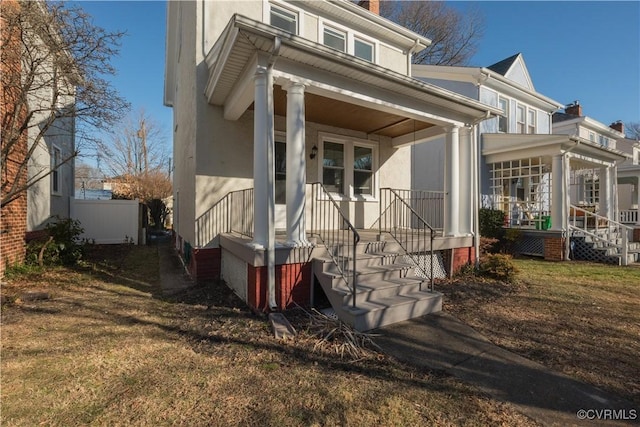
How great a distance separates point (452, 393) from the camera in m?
2.68

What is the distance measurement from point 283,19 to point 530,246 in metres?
9.98

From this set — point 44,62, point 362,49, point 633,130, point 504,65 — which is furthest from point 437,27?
point 633,130

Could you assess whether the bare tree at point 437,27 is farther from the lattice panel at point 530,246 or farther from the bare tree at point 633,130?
the bare tree at point 633,130

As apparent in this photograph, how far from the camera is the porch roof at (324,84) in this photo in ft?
14.1

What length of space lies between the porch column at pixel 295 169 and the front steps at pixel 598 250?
962 cm

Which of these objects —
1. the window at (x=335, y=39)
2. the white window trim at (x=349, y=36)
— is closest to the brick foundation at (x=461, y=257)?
the white window trim at (x=349, y=36)

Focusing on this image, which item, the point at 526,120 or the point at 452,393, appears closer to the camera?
the point at 452,393

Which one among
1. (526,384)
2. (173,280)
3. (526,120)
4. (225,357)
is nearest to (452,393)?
(526,384)

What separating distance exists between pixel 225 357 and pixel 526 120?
1558cm

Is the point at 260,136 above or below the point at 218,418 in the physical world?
above

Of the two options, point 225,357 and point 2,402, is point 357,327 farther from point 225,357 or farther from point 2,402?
point 2,402

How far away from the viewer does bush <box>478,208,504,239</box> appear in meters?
10.5

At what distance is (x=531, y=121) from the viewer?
1409 centimetres

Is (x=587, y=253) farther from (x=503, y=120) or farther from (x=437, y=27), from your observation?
(x=437, y=27)
